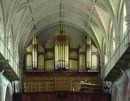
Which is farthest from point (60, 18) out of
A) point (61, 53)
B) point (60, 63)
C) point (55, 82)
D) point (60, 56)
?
point (55, 82)

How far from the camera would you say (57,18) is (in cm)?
4506

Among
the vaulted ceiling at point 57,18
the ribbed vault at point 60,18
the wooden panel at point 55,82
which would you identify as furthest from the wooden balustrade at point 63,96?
the vaulted ceiling at point 57,18

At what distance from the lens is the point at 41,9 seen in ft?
136

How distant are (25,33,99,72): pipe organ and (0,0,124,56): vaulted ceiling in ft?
2.56

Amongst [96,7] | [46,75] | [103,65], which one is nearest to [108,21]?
[96,7]

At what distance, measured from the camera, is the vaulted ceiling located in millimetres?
35500

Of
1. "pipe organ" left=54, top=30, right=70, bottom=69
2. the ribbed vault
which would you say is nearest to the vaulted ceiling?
the ribbed vault

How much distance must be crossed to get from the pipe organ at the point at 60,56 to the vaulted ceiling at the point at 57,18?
781 millimetres

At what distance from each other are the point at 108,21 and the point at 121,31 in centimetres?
568

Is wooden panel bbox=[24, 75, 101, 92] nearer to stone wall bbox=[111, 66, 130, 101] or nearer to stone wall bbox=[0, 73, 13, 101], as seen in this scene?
stone wall bbox=[0, 73, 13, 101]

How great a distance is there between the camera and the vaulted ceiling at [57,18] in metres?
35.5

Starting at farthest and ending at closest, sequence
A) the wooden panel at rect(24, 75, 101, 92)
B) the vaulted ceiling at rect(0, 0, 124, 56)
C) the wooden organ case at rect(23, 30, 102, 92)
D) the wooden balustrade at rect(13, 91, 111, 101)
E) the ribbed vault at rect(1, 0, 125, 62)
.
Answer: the wooden organ case at rect(23, 30, 102, 92)
the wooden panel at rect(24, 75, 101, 92)
the wooden balustrade at rect(13, 91, 111, 101)
the vaulted ceiling at rect(0, 0, 124, 56)
the ribbed vault at rect(1, 0, 125, 62)

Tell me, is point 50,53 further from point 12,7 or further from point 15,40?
point 12,7

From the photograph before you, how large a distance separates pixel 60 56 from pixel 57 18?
11.7 feet
